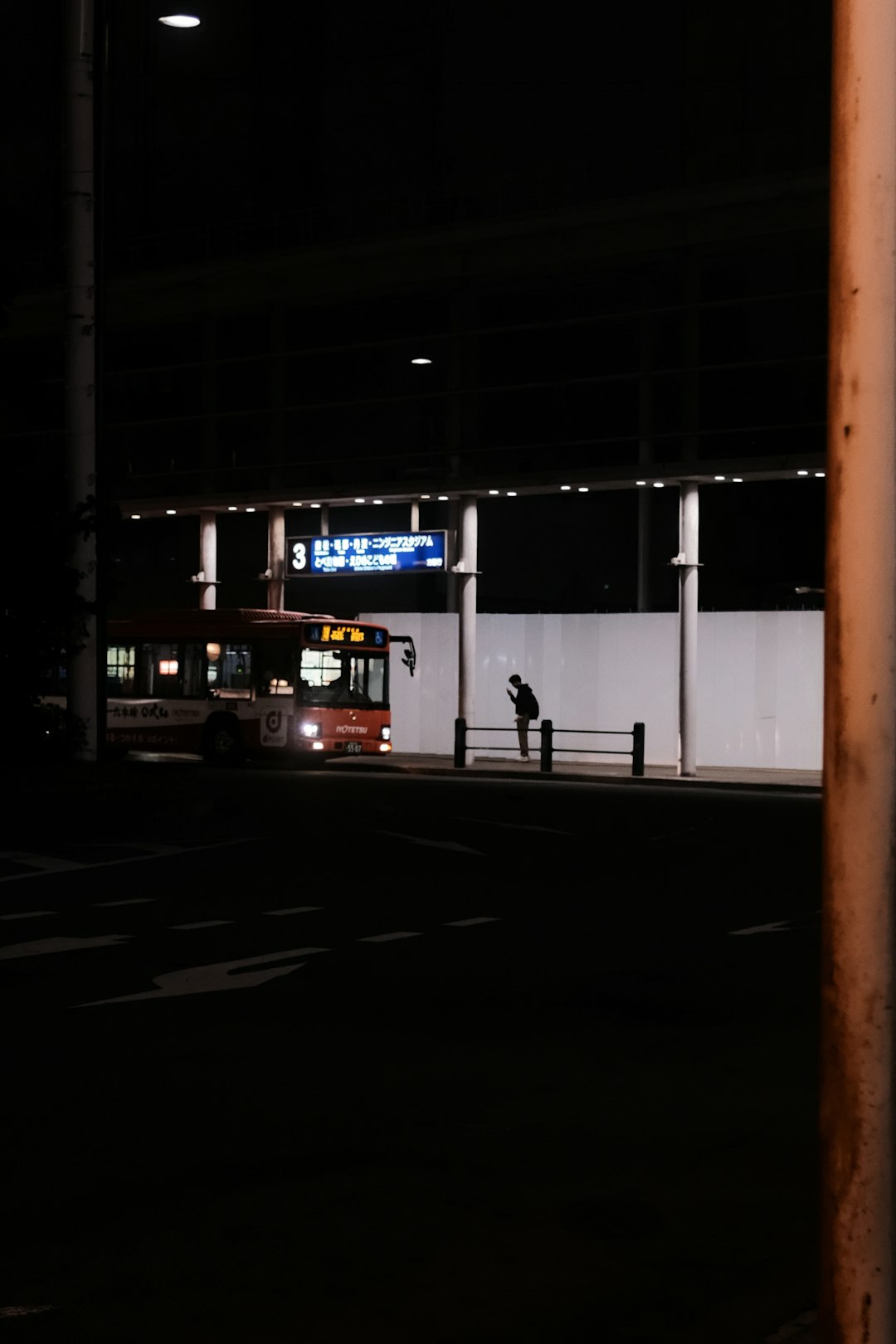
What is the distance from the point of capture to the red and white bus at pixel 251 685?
116 ft

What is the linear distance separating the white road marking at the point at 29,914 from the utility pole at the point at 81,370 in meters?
8.68

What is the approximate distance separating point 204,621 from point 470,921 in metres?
24.1

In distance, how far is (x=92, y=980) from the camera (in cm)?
1069

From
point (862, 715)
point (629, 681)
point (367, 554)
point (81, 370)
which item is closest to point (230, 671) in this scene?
point (367, 554)

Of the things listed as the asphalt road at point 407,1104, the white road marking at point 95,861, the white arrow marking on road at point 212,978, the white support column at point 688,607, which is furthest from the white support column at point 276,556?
the white arrow marking on road at point 212,978

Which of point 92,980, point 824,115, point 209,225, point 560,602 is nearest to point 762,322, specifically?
point 824,115

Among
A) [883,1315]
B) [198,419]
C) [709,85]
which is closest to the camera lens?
[883,1315]

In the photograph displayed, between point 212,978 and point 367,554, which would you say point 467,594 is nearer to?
point 367,554

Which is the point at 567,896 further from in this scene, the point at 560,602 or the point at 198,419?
the point at 198,419

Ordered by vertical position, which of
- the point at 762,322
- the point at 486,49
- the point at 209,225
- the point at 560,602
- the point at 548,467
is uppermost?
the point at 486,49

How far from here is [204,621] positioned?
3681cm

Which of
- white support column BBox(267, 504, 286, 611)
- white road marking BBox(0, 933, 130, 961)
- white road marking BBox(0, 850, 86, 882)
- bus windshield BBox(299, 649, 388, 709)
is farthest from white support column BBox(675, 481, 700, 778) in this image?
white road marking BBox(0, 933, 130, 961)

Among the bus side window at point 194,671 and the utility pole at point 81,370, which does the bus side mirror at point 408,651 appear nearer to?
the bus side window at point 194,671

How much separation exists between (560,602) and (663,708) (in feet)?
10.3
